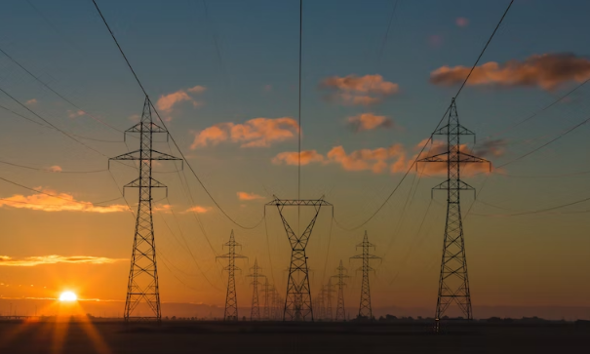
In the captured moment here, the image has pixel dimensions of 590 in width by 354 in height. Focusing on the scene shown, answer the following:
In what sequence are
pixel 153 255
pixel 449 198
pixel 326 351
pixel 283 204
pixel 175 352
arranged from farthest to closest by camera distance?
pixel 283 204 < pixel 449 198 < pixel 153 255 < pixel 326 351 < pixel 175 352

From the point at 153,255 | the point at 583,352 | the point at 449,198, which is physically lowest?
the point at 583,352

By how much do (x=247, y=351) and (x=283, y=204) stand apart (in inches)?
1822

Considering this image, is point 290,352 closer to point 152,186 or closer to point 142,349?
point 142,349

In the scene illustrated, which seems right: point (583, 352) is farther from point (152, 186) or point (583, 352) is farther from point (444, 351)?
point (152, 186)

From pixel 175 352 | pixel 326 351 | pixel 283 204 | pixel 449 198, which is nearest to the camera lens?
pixel 175 352

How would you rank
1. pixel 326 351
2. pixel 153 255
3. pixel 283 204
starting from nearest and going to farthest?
pixel 326 351 < pixel 153 255 < pixel 283 204

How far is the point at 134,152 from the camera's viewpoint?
78312 millimetres

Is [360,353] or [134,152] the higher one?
[134,152]

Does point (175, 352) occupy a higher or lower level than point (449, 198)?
lower

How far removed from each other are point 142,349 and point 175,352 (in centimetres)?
347

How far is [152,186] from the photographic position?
79625 mm

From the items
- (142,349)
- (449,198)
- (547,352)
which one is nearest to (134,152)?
(142,349)

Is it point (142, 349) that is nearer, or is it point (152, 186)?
point (142, 349)

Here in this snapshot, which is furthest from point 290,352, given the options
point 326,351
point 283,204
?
point 283,204
